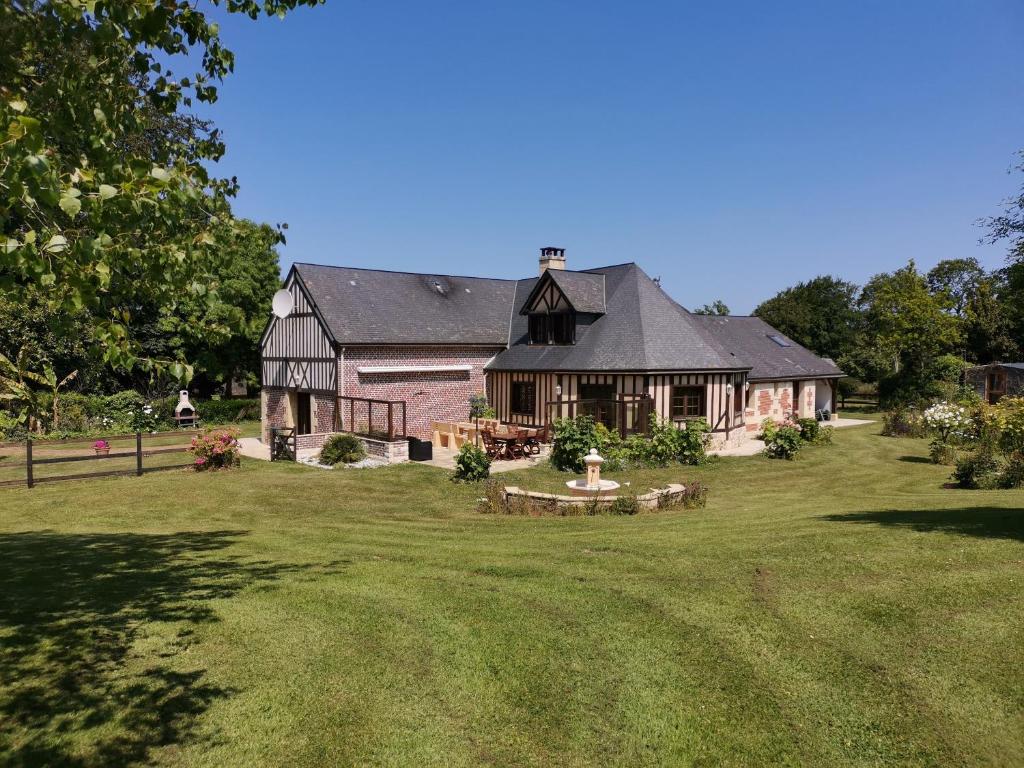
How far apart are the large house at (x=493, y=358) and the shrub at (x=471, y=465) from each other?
4111 millimetres

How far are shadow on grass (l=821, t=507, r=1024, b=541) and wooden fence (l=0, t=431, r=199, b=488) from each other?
16534 millimetres

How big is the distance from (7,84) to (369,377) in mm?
18117

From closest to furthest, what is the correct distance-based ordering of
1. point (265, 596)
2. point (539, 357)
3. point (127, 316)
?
1. point (127, 316)
2. point (265, 596)
3. point (539, 357)

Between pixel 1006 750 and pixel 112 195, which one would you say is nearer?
pixel 112 195

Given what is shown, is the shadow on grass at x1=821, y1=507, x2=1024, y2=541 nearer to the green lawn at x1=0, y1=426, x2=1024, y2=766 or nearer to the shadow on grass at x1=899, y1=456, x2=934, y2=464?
the green lawn at x1=0, y1=426, x2=1024, y2=766

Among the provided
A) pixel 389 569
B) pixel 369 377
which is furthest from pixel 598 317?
pixel 389 569

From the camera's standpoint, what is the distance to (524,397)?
2531 centimetres

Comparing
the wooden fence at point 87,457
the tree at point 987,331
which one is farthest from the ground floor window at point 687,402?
the tree at point 987,331

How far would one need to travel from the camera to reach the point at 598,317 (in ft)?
82.5

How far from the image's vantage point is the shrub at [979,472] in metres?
14.3

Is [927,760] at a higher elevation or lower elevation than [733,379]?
lower

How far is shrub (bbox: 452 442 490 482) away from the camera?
1703 cm

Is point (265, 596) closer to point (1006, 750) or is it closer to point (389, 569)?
point (389, 569)

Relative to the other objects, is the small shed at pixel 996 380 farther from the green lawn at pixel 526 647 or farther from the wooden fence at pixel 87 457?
the wooden fence at pixel 87 457
